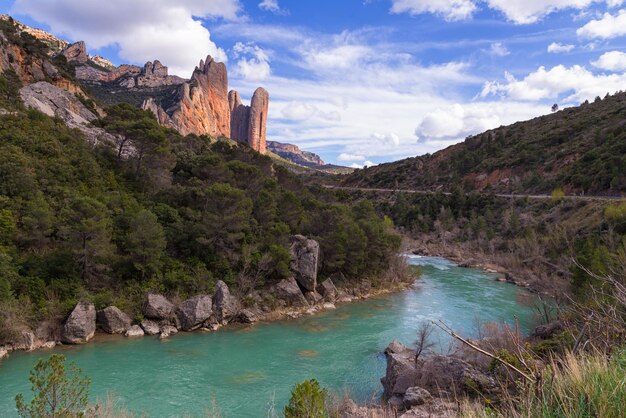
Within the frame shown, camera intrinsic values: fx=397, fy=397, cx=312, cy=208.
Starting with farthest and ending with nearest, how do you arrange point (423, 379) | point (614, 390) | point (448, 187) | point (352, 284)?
point (448, 187), point (352, 284), point (423, 379), point (614, 390)

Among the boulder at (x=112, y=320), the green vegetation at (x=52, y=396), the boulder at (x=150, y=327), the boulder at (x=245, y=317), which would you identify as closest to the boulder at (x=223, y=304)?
the boulder at (x=245, y=317)

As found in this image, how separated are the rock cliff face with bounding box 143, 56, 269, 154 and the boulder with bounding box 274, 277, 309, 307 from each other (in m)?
63.4

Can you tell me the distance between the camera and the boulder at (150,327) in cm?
2184

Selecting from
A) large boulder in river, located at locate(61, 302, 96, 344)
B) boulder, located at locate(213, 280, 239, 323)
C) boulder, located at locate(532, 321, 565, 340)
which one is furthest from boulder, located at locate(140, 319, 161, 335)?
boulder, located at locate(532, 321, 565, 340)

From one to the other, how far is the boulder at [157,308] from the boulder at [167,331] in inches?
27.8

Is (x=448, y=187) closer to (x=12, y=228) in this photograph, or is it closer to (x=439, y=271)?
(x=439, y=271)

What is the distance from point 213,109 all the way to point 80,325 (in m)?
107

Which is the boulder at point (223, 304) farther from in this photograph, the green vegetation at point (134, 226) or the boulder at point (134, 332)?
the boulder at point (134, 332)

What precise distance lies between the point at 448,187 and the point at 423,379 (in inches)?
2577

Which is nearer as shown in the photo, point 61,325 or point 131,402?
point 131,402

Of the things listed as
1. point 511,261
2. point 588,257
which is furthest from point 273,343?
point 511,261

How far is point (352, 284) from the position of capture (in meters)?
33.5

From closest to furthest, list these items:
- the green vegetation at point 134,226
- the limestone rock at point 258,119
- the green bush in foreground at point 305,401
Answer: the green bush in foreground at point 305,401
the green vegetation at point 134,226
the limestone rock at point 258,119

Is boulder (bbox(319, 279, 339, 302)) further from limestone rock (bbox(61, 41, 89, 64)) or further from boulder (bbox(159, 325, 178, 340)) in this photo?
limestone rock (bbox(61, 41, 89, 64))
